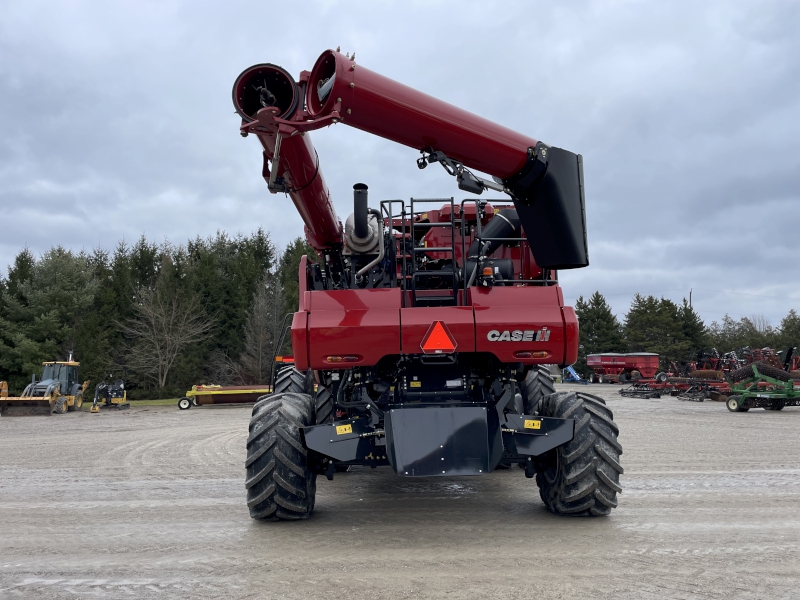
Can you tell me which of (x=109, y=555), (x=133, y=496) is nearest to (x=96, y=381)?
(x=133, y=496)

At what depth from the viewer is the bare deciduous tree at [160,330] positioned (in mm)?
37562

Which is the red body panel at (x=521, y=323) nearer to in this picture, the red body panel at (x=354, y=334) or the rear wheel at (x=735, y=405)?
the red body panel at (x=354, y=334)

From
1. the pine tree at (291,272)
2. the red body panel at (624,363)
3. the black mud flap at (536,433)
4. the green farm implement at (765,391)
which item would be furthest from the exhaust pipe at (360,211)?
the red body panel at (624,363)

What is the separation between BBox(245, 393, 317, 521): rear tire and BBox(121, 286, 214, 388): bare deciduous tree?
3389 centimetres

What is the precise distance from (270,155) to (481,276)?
211cm

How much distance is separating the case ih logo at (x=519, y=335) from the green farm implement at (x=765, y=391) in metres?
18.9

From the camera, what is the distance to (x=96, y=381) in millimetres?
36562

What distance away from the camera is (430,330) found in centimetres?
544

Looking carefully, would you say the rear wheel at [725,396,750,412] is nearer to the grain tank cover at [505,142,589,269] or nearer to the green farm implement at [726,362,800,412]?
the green farm implement at [726,362,800,412]

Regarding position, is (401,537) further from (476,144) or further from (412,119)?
(412,119)

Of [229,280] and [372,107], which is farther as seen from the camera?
[229,280]

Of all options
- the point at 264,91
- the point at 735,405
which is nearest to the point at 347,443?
the point at 264,91

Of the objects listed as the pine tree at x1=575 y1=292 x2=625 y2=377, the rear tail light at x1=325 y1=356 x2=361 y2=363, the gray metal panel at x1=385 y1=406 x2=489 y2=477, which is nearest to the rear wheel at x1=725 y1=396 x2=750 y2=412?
the gray metal panel at x1=385 y1=406 x2=489 y2=477

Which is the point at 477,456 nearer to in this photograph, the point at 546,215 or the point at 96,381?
the point at 546,215
